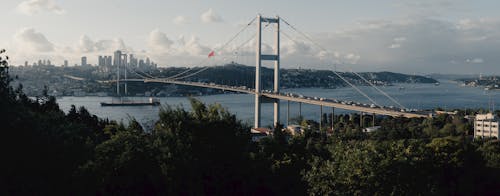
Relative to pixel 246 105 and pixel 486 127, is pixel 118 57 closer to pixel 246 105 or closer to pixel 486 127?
pixel 246 105

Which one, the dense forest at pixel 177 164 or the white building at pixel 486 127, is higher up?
the dense forest at pixel 177 164

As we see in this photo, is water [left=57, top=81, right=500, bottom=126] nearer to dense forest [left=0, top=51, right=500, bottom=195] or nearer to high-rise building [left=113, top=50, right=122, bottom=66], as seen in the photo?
high-rise building [left=113, top=50, right=122, bottom=66]

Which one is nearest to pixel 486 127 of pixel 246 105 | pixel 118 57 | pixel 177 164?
pixel 177 164

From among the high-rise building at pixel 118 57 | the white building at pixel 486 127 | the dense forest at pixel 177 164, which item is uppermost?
the high-rise building at pixel 118 57

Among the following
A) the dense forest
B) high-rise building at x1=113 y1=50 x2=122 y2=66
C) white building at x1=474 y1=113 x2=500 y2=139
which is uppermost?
high-rise building at x1=113 y1=50 x2=122 y2=66

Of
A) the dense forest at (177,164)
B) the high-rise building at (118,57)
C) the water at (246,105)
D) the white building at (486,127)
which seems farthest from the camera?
the high-rise building at (118,57)

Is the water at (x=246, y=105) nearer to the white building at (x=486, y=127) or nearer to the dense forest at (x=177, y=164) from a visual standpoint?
the white building at (x=486, y=127)

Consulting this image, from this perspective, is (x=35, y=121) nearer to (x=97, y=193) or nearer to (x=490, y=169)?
(x=97, y=193)

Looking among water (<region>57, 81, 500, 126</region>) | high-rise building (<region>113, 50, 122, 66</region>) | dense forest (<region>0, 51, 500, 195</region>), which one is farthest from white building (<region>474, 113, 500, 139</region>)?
high-rise building (<region>113, 50, 122, 66</region>)

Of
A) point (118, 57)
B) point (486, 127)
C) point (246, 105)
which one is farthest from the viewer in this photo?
point (118, 57)

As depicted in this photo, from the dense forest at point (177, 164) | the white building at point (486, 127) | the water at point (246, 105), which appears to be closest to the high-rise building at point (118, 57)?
the water at point (246, 105)

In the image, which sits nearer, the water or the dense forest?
the dense forest
